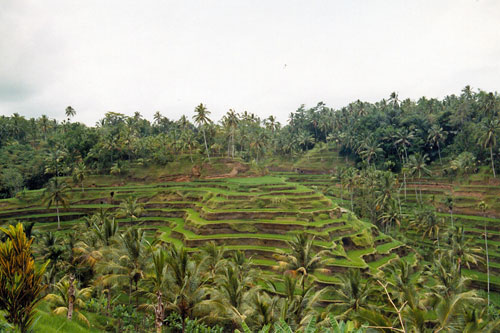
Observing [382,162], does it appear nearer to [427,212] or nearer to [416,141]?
[416,141]

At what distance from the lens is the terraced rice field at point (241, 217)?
116 ft

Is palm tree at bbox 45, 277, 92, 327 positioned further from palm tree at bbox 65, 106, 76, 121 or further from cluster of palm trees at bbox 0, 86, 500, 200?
palm tree at bbox 65, 106, 76, 121

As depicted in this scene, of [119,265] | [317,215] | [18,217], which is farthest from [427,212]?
[18,217]

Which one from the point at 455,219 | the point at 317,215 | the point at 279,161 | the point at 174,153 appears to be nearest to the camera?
the point at 317,215

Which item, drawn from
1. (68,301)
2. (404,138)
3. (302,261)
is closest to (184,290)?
(68,301)

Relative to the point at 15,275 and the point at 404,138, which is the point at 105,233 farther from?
the point at 404,138

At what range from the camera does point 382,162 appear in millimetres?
72750

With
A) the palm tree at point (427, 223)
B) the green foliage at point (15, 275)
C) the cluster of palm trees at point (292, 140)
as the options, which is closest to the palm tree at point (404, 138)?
the cluster of palm trees at point (292, 140)

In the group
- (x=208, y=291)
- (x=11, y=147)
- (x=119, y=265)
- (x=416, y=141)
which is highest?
(x=11, y=147)

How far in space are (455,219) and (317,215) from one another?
3097 cm

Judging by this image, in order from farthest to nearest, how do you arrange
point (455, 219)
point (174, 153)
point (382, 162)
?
point (382, 162), point (174, 153), point (455, 219)

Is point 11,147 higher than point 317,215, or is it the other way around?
point 11,147

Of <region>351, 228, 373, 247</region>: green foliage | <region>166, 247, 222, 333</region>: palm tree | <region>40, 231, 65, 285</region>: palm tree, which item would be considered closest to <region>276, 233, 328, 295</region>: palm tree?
<region>166, 247, 222, 333</region>: palm tree

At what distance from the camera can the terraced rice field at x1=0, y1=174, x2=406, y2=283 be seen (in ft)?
116
